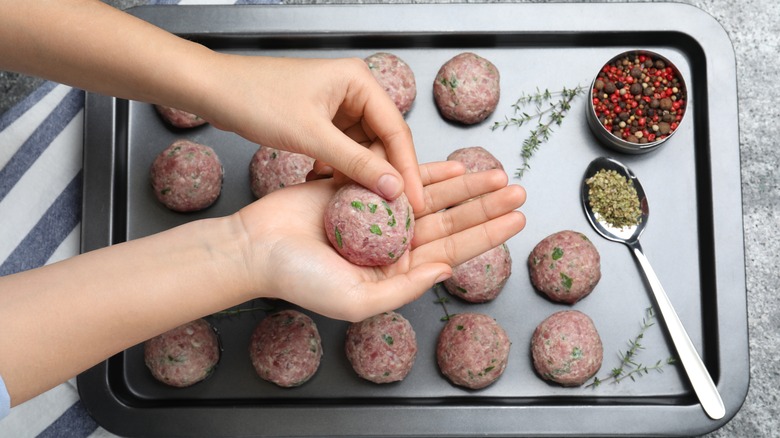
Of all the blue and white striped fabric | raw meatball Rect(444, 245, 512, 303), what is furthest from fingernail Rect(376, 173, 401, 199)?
the blue and white striped fabric

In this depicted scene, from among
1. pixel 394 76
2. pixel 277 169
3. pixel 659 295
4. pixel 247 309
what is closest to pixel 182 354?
pixel 247 309

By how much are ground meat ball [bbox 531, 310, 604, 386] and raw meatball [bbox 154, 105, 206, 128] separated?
1.09 meters

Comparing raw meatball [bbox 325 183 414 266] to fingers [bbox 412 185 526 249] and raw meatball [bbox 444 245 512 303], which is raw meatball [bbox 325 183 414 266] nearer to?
fingers [bbox 412 185 526 249]

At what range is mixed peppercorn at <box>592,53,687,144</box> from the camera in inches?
67.9

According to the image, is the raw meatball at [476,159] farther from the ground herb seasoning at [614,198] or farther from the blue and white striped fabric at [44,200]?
the blue and white striped fabric at [44,200]

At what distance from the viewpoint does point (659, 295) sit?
172 cm

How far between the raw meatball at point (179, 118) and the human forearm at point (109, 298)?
A: 0.49 metres

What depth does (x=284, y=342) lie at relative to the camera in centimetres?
166

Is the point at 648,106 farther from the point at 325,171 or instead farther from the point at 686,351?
the point at 325,171

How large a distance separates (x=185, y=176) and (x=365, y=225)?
64 centimetres

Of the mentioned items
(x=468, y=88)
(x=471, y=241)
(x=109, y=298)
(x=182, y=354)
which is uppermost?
(x=468, y=88)

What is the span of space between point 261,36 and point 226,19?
0.10 meters

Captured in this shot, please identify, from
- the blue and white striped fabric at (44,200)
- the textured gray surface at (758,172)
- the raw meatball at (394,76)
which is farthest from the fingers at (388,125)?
the blue and white striped fabric at (44,200)

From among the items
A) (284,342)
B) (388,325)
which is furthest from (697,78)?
(284,342)
